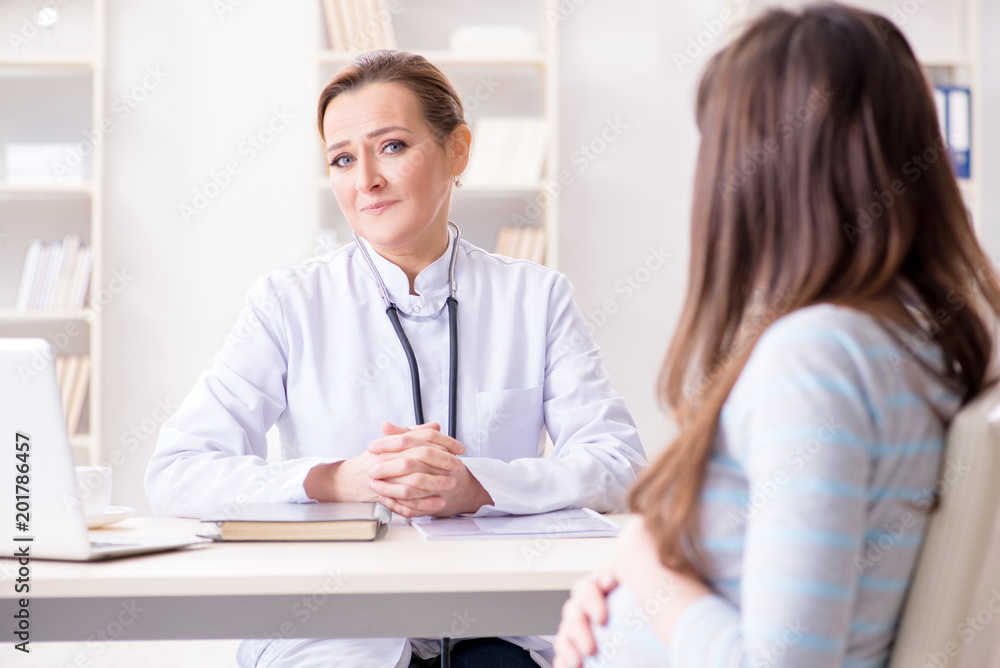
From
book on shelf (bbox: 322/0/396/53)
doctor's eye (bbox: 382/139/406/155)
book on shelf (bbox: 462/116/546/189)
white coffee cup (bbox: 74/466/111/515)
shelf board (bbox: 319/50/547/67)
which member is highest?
book on shelf (bbox: 322/0/396/53)

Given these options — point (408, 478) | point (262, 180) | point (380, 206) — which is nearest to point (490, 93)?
point (262, 180)

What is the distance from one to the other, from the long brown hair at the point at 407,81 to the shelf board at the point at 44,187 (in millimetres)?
1713

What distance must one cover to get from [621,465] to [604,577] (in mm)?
666

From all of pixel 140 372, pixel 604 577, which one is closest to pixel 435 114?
pixel 604 577

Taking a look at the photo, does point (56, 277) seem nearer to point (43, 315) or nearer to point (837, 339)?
point (43, 315)

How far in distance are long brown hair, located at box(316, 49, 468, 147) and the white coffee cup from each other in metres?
0.87

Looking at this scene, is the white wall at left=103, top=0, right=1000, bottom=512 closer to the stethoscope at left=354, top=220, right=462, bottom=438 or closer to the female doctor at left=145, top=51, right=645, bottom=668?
the female doctor at left=145, top=51, right=645, bottom=668

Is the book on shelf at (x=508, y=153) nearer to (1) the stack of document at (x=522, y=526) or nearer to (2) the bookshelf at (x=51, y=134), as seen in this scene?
(2) the bookshelf at (x=51, y=134)

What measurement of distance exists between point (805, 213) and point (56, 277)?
122 inches

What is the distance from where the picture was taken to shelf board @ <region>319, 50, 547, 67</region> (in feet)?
10.0

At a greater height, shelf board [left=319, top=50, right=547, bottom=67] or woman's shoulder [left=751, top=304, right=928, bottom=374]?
shelf board [left=319, top=50, right=547, bottom=67]

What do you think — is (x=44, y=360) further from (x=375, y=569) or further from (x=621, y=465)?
(x=621, y=465)

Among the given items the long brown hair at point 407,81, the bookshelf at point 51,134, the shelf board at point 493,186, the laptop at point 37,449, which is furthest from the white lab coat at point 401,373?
the bookshelf at point 51,134

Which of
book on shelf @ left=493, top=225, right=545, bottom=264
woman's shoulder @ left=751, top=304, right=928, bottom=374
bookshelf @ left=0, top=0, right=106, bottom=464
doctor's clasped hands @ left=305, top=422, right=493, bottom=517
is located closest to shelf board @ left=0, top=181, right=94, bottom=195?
bookshelf @ left=0, top=0, right=106, bottom=464
